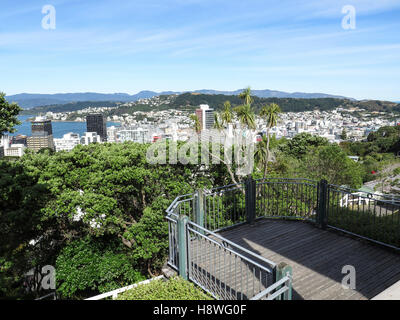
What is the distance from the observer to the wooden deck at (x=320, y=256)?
4641 millimetres

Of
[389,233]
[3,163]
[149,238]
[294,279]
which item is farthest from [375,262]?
[3,163]

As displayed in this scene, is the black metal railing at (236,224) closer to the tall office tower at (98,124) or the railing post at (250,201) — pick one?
the railing post at (250,201)

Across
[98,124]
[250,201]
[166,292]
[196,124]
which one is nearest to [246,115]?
[196,124]

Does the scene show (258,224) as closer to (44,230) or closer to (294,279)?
(294,279)

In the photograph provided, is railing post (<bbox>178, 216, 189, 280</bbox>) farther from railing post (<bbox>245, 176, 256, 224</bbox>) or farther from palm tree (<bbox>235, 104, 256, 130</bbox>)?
palm tree (<bbox>235, 104, 256, 130</bbox>)

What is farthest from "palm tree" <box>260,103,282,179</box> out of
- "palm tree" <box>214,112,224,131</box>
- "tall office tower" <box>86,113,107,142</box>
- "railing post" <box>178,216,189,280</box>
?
"tall office tower" <box>86,113,107,142</box>

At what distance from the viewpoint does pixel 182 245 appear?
489 centimetres

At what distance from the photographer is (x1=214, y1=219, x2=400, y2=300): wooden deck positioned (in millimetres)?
4641

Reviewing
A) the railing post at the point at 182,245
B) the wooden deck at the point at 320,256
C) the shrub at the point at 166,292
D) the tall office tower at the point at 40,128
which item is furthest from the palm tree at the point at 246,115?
the tall office tower at the point at 40,128

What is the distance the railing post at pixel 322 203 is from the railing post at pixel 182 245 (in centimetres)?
359

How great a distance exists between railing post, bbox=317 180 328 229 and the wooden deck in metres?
0.21

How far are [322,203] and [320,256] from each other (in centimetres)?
159

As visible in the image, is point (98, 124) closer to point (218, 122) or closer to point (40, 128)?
point (40, 128)
